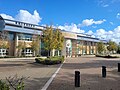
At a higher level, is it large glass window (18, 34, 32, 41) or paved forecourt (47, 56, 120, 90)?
large glass window (18, 34, 32, 41)

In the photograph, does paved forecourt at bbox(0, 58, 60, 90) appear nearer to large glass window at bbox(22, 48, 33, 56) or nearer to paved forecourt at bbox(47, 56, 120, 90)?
paved forecourt at bbox(47, 56, 120, 90)

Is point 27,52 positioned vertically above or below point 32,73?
above

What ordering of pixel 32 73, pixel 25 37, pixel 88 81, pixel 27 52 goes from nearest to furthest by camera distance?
pixel 88 81 < pixel 32 73 < pixel 27 52 < pixel 25 37

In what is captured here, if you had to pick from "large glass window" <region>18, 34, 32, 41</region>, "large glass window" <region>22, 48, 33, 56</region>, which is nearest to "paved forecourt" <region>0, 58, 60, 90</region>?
"large glass window" <region>22, 48, 33, 56</region>

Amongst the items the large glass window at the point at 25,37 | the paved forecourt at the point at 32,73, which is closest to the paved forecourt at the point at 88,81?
the paved forecourt at the point at 32,73

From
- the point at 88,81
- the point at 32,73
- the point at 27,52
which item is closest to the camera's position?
the point at 88,81

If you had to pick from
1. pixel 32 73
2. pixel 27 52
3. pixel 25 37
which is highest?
pixel 25 37

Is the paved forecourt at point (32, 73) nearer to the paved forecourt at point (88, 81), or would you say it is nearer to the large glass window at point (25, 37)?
the paved forecourt at point (88, 81)

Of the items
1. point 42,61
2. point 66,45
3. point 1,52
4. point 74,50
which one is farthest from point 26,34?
point 42,61

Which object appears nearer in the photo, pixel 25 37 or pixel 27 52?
pixel 27 52

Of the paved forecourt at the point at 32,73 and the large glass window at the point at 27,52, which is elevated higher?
the large glass window at the point at 27,52

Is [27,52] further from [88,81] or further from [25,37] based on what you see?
[88,81]

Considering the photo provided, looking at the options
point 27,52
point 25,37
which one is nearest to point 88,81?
point 27,52

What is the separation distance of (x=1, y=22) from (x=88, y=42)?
81.2 m
